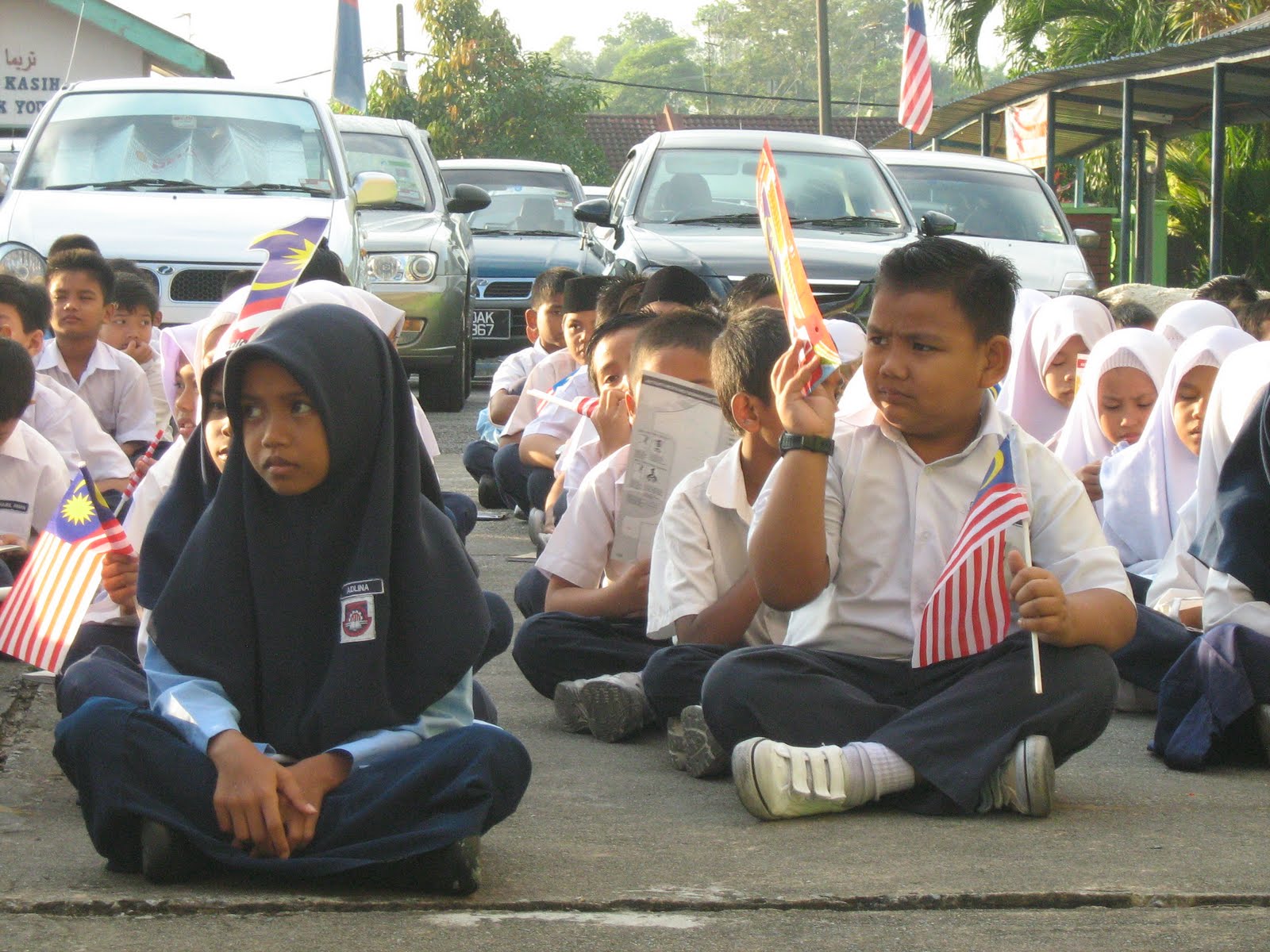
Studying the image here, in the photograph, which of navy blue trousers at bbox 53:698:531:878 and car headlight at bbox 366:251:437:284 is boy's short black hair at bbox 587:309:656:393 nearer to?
navy blue trousers at bbox 53:698:531:878

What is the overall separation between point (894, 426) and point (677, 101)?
79.6 m

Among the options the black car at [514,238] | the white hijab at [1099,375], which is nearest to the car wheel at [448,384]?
the black car at [514,238]

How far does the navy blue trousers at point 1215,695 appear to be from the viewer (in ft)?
13.4

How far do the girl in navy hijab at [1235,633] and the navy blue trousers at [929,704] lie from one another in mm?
495

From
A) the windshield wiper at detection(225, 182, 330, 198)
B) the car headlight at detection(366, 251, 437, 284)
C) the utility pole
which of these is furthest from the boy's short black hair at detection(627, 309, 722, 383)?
the utility pole

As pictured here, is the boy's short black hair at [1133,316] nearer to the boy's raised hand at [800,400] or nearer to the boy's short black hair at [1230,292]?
the boy's short black hair at [1230,292]

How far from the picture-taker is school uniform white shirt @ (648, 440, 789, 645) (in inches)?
171

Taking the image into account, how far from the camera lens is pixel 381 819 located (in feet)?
10.1

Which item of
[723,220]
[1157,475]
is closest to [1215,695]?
[1157,475]

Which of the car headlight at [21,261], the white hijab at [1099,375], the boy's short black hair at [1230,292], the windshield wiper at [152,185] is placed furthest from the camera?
the windshield wiper at [152,185]

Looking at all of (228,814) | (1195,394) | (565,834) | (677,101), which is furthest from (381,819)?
(677,101)

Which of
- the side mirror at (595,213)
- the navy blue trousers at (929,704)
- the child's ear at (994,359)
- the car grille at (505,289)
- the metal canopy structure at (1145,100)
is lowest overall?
the navy blue trousers at (929,704)

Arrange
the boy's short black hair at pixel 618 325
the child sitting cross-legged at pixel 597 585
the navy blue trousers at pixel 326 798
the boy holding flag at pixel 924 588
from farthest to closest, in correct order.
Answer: the boy's short black hair at pixel 618 325, the child sitting cross-legged at pixel 597 585, the boy holding flag at pixel 924 588, the navy blue trousers at pixel 326 798

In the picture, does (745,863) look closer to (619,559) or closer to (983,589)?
(983,589)
